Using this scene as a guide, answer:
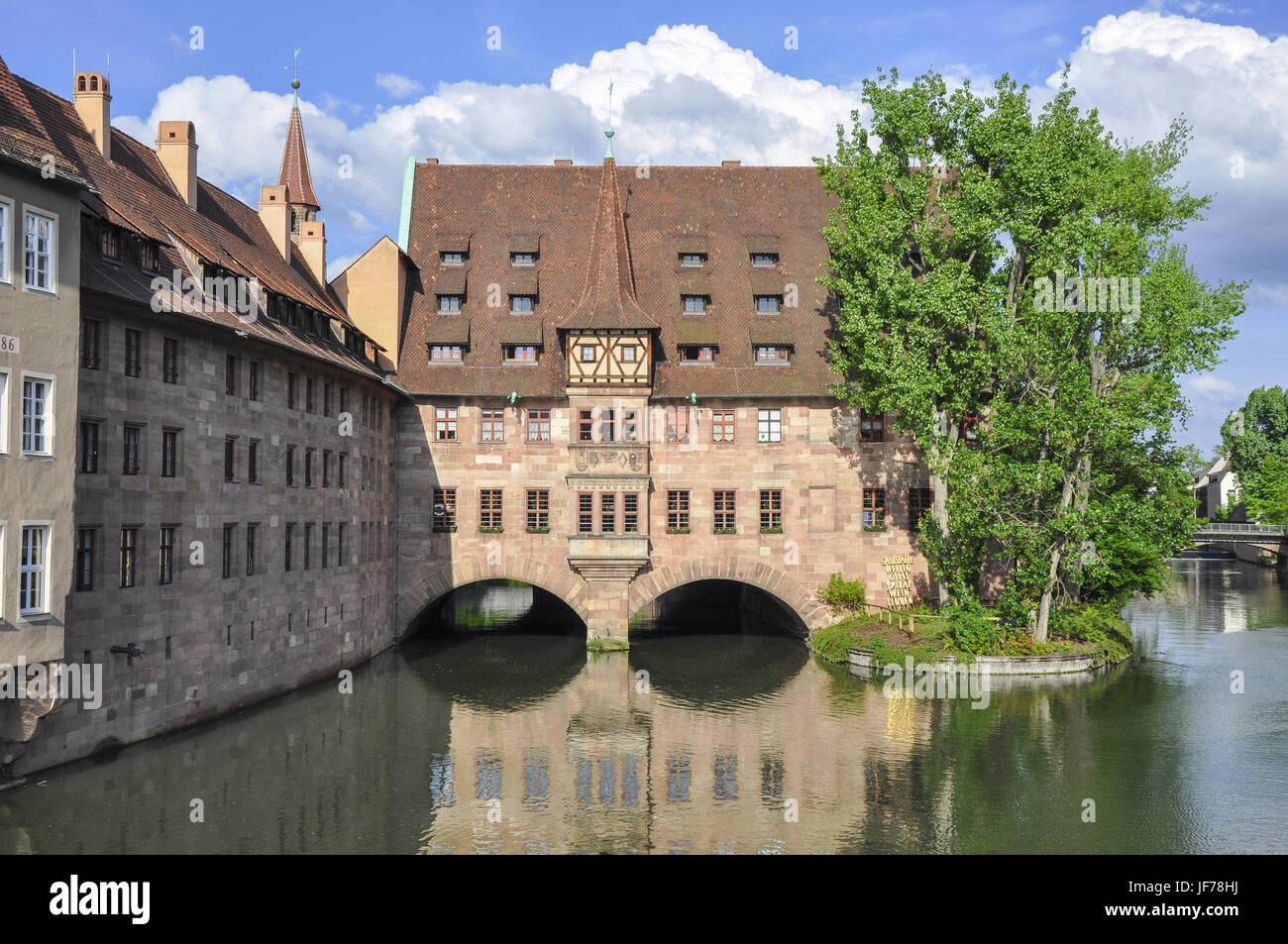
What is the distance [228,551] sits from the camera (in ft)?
97.5

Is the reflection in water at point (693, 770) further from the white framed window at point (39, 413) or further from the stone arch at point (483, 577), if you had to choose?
the white framed window at point (39, 413)

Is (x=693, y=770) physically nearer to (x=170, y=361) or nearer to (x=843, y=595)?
(x=170, y=361)

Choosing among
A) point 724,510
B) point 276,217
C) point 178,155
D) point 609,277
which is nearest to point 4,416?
point 178,155

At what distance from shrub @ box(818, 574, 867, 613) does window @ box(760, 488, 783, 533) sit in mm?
3176

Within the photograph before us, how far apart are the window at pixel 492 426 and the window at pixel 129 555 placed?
19048mm

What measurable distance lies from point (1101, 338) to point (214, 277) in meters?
29.6

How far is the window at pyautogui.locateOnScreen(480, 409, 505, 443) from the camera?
4347cm

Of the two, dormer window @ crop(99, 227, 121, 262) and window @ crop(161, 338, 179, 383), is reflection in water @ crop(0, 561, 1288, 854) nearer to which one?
window @ crop(161, 338, 179, 383)

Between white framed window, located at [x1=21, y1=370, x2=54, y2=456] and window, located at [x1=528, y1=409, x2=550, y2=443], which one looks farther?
window, located at [x1=528, y1=409, x2=550, y2=443]

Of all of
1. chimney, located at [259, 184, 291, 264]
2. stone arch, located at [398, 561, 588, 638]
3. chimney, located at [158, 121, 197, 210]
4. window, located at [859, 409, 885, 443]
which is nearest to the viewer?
chimney, located at [158, 121, 197, 210]

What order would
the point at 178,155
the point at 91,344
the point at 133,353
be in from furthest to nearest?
the point at 178,155, the point at 133,353, the point at 91,344

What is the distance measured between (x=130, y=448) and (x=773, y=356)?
26.4 m

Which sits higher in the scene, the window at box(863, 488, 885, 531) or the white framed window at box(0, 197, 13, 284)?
the white framed window at box(0, 197, 13, 284)

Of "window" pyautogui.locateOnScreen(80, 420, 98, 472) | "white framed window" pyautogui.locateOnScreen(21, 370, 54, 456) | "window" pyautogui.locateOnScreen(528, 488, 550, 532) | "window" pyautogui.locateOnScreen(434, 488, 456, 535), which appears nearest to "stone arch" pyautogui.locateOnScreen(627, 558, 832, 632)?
"window" pyautogui.locateOnScreen(528, 488, 550, 532)
